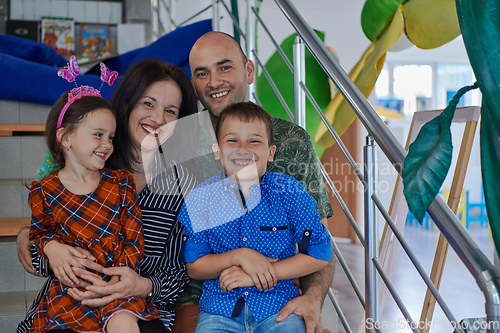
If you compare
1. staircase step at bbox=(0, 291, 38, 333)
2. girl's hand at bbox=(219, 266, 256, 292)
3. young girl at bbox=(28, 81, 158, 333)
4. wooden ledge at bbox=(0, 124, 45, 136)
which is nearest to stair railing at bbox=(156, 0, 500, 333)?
girl's hand at bbox=(219, 266, 256, 292)

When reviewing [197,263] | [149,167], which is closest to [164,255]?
[197,263]

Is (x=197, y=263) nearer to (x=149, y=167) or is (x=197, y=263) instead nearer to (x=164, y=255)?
(x=164, y=255)

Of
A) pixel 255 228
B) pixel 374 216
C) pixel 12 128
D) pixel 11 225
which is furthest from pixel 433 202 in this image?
pixel 12 128

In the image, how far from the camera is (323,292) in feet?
3.37

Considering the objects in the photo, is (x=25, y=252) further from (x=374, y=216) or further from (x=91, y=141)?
(x=374, y=216)

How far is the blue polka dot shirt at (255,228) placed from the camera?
0.99 meters

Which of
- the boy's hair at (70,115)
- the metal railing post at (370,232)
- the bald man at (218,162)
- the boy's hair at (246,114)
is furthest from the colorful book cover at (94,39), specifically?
the metal railing post at (370,232)

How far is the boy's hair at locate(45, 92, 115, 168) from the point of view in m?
1.11

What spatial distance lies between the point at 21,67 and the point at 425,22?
177 cm

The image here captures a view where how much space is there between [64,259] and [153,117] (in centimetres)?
46

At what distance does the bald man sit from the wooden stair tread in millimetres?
620

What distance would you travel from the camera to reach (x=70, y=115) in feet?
3.67

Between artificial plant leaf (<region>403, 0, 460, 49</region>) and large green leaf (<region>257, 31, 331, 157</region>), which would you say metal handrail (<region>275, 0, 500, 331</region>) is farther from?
large green leaf (<region>257, 31, 331, 157</region>)

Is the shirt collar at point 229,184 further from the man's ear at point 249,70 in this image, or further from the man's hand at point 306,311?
the man's ear at point 249,70
